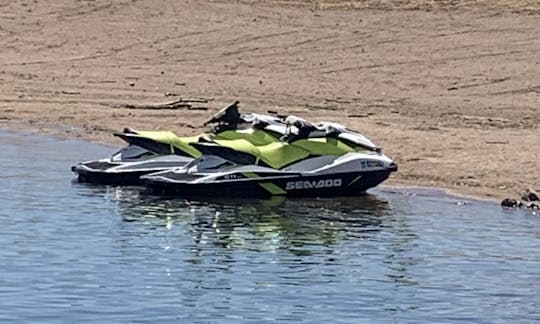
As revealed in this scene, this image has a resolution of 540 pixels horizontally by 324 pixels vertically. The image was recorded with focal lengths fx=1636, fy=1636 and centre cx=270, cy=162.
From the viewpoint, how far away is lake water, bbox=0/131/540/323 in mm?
12480

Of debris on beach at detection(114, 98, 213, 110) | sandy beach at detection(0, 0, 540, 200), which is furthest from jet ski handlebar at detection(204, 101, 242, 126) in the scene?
debris on beach at detection(114, 98, 213, 110)

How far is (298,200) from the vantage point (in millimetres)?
18266

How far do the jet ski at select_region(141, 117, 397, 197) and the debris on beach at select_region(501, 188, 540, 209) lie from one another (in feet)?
4.51

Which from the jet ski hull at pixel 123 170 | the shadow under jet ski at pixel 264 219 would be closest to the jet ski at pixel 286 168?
the shadow under jet ski at pixel 264 219

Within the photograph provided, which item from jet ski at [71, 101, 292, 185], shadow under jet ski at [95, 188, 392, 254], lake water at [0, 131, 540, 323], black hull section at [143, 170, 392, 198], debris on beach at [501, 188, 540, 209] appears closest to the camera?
lake water at [0, 131, 540, 323]

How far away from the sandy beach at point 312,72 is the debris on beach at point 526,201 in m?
0.57

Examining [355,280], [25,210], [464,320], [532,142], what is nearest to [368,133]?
[532,142]

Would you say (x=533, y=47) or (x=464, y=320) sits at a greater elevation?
(x=533, y=47)

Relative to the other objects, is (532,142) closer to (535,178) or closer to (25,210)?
(535,178)

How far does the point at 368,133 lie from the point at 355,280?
32.2 feet

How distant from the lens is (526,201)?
18.1 metres

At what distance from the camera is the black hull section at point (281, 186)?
59.2 feet

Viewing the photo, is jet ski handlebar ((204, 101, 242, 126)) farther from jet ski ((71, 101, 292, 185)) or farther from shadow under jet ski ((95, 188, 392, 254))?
shadow under jet ski ((95, 188, 392, 254))

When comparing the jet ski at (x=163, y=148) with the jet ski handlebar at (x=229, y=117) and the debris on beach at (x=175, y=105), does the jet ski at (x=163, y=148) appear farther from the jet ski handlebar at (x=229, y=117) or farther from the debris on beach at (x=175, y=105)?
the debris on beach at (x=175, y=105)
